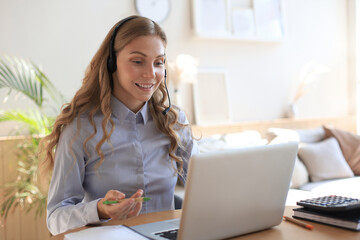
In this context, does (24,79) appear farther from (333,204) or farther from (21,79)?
(333,204)

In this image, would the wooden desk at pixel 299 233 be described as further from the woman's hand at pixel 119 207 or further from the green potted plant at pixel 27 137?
the green potted plant at pixel 27 137

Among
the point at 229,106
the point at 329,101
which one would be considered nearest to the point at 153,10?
the point at 229,106

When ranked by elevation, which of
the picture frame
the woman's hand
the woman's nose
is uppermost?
the picture frame

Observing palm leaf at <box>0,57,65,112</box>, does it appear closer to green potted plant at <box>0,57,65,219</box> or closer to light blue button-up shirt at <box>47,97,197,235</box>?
green potted plant at <box>0,57,65,219</box>

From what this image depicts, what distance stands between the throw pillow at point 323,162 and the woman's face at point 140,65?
2.37 m

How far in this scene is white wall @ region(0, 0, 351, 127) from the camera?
3164mm

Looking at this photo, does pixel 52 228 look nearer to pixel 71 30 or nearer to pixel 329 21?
pixel 71 30

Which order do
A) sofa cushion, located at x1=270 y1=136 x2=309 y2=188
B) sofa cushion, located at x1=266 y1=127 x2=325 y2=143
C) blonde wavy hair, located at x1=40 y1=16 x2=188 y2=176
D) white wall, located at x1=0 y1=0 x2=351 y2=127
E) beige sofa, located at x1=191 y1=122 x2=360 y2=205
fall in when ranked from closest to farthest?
blonde wavy hair, located at x1=40 y1=16 x2=188 y2=176 → white wall, located at x1=0 y1=0 x2=351 y2=127 → beige sofa, located at x1=191 y1=122 x2=360 y2=205 → sofa cushion, located at x1=270 y1=136 x2=309 y2=188 → sofa cushion, located at x1=266 y1=127 x2=325 y2=143

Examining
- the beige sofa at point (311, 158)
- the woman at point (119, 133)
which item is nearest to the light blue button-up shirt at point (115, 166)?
the woman at point (119, 133)

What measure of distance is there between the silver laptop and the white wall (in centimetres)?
240

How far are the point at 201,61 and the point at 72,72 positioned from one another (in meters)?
1.27

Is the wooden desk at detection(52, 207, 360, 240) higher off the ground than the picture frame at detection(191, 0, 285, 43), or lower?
lower

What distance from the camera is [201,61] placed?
3.98 m

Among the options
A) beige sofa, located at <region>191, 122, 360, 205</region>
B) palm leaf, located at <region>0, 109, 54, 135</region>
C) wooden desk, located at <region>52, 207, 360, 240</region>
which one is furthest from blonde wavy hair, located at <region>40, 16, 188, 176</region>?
beige sofa, located at <region>191, 122, 360, 205</region>
